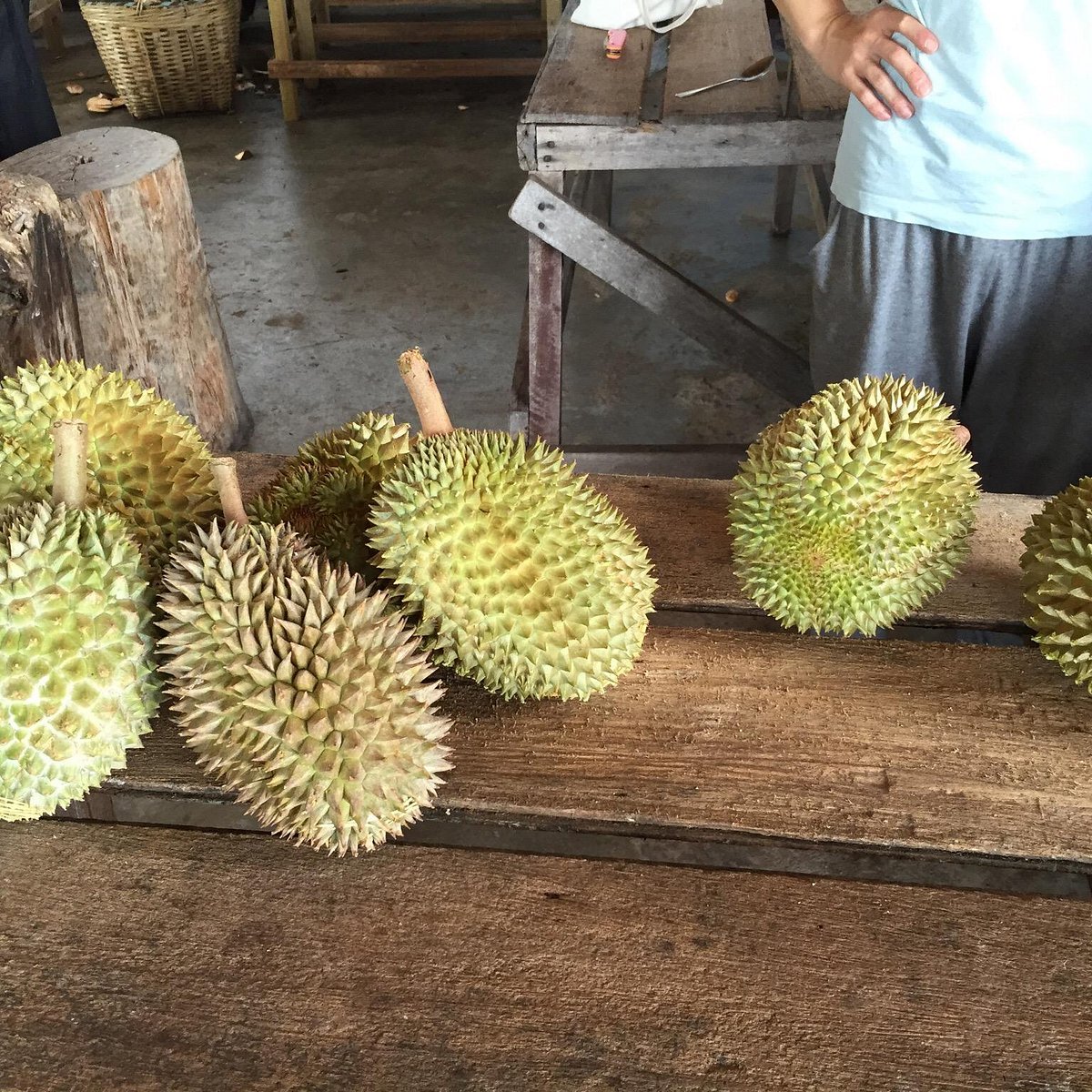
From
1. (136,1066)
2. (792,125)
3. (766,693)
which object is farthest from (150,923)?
(792,125)

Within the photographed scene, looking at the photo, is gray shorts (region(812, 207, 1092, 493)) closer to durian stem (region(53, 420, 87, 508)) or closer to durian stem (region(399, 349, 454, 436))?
durian stem (region(399, 349, 454, 436))

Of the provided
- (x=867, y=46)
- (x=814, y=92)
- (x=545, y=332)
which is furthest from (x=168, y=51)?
(x=867, y=46)

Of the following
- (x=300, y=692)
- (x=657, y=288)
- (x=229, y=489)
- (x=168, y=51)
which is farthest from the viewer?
(x=168, y=51)

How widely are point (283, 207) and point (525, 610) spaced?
4450 millimetres

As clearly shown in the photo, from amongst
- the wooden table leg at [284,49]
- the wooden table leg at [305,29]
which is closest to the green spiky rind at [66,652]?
the wooden table leg at [284,49]

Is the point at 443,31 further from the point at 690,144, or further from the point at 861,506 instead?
the point at 861,506

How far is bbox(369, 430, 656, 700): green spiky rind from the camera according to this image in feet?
3.18

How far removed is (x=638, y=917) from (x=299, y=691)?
376mm

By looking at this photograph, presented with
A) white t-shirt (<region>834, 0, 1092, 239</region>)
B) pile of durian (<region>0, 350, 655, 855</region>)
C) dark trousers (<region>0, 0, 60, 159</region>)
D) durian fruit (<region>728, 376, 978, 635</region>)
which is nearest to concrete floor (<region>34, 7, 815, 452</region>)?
dark trousers (<region>0, 0, 60, 159</region>)

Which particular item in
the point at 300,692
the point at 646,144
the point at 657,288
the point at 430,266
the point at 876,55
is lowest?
the point at 430,266

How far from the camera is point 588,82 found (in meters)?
2.40

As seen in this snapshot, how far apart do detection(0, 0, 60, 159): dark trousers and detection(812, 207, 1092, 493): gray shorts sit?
2.88m

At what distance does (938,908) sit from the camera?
90 cm

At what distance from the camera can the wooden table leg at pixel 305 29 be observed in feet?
18.5
